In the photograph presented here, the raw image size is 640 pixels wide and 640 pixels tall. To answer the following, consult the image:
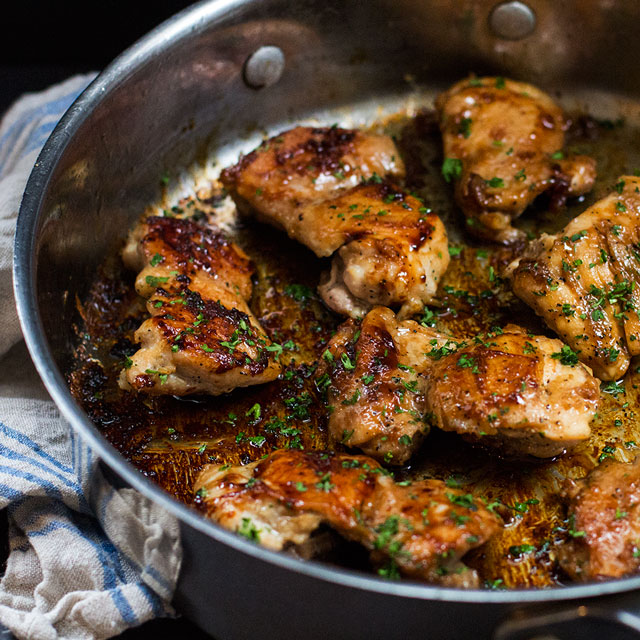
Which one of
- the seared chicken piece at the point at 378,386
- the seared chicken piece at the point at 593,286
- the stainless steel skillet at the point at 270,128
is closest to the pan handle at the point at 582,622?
the stainless steel skillet at the point at 270,128

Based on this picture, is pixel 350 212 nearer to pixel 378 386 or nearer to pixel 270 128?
pixel 378 386

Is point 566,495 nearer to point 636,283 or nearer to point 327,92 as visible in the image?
point 636,283

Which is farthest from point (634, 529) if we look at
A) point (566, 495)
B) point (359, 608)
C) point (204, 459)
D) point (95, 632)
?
point (95, 632)

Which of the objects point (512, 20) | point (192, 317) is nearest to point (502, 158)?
point (512, 20)

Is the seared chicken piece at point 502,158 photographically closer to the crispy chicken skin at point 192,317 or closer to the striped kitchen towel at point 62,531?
the crispy chicken skin at point 192,317

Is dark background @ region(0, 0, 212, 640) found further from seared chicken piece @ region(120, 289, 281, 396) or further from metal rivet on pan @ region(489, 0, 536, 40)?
seared chicken piece @ region(120, 289, 281, 396)

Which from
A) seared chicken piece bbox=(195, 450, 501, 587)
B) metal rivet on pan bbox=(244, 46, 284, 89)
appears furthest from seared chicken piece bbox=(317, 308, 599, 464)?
metal rivet on pan bbox=(244, 46, 284, 89)

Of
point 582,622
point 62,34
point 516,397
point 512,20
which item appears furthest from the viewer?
point 62,34
